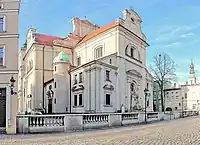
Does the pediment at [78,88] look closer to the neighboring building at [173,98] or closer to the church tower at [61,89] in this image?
the church tower at [61,89]

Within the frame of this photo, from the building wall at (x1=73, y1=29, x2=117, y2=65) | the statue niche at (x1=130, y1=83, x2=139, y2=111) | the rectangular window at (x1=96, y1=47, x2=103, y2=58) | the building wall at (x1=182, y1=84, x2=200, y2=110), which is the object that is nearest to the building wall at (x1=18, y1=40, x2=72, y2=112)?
the building wall at (x1=73, y1=29, x2=117, y2=65)

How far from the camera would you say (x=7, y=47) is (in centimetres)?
2088

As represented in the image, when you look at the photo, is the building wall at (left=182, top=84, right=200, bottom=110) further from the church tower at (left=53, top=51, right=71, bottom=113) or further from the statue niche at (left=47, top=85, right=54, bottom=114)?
the church tower at (left=53, top=51, right=71, bottom=113)

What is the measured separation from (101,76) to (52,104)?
11870 mm

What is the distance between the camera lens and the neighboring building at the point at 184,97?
95125mm

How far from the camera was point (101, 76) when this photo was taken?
4212 centimetres

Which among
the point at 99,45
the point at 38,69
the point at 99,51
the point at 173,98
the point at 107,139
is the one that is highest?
the point at 99,45

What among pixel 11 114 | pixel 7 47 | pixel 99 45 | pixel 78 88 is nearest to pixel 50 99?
pixel 78 88

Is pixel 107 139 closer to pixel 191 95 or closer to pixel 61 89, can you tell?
pixel 61 89

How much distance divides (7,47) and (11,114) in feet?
15.4

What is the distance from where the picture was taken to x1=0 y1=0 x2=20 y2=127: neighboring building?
2034 centimetres

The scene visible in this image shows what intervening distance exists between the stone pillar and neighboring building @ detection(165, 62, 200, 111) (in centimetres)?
8028

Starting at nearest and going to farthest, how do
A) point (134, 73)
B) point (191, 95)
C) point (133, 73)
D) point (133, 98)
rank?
point (133, 98) < point (133, 73) < point (134, 73) < point (191, 95)

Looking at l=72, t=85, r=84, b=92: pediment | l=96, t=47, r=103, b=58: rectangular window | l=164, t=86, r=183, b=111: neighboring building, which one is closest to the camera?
l=72, t=85, r=84, b=92: pediment
